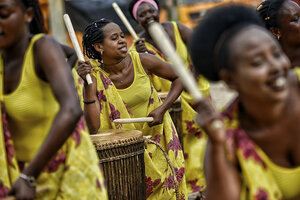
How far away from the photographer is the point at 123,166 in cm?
420

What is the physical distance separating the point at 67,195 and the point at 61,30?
13.2 metres

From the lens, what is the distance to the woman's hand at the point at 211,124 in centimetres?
226

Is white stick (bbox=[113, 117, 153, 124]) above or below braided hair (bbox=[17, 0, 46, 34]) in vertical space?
below

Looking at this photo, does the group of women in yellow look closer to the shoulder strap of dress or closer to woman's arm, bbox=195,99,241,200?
woman's arm, bbox=195,99,241,200

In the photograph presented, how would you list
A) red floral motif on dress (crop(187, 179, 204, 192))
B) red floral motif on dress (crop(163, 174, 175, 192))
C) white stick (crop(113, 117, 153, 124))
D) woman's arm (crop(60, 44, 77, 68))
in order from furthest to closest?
1. red floral motif on dress (crop(187, 179, 204, 192))
2. red floral motif on dress (crop(163, 174, 175, 192))
3. white stick (crop(113, 117, 153, 124))
4. woman's arm (crop(60, 44, 77, 68))

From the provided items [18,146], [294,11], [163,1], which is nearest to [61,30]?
[163,1]

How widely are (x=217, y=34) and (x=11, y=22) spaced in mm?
950

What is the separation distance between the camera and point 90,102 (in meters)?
4.65

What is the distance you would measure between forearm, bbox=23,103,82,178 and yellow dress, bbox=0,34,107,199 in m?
0.14

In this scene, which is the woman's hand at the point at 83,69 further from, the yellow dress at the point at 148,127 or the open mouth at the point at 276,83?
the open mouth at the point at 276,83

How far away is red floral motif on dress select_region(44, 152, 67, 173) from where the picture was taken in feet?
9.00

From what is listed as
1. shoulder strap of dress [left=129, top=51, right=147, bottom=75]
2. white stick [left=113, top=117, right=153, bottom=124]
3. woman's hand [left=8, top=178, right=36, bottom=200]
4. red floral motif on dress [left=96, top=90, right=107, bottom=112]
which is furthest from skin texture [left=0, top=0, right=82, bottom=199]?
shoulder strap of dress [left=129, top=51, right=147, bottom=75]

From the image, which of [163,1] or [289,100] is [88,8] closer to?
[163,1]

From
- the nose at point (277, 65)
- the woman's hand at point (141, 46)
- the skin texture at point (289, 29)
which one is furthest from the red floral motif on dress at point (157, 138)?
the nose at point (277, 65)
